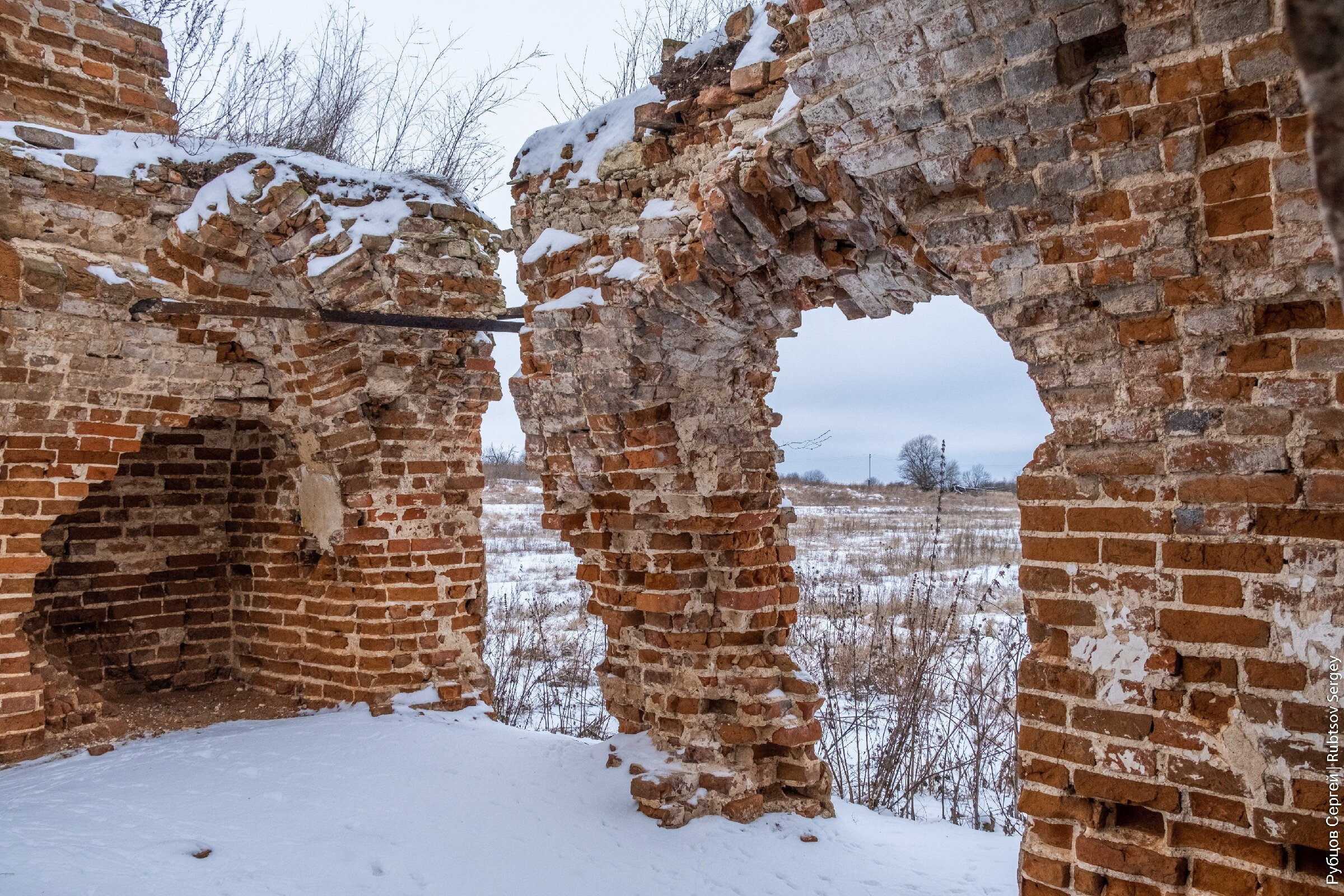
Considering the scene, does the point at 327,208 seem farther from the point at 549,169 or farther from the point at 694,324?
the point at 694,324

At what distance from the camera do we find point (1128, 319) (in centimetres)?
242

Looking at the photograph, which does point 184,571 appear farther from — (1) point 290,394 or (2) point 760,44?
(2) point 760,44

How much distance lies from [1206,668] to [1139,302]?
0.98 metres

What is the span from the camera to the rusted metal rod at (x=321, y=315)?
490cm

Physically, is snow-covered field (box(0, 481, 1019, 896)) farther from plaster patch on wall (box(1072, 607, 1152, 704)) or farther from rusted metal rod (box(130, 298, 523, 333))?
rusted metal rod (box(130, 298, 523, 333))

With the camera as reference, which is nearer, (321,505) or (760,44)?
(760,44)

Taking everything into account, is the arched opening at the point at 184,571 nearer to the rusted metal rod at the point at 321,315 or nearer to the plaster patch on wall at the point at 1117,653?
the rusted metal rod at the point at 321,315

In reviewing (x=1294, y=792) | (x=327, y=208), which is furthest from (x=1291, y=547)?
(x=327, y=208)

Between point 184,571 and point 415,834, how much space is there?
3.42 meters

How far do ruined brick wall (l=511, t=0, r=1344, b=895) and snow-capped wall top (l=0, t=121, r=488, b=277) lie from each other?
8.60 ft

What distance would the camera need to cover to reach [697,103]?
350cm

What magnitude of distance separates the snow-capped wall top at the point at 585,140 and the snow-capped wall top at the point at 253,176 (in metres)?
1.20

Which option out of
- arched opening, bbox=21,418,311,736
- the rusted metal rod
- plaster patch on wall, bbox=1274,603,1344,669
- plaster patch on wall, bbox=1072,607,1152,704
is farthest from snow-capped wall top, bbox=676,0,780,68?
arched opening, bbox=21,418,311,736

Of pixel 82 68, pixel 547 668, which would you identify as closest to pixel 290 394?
pixel 82 68
